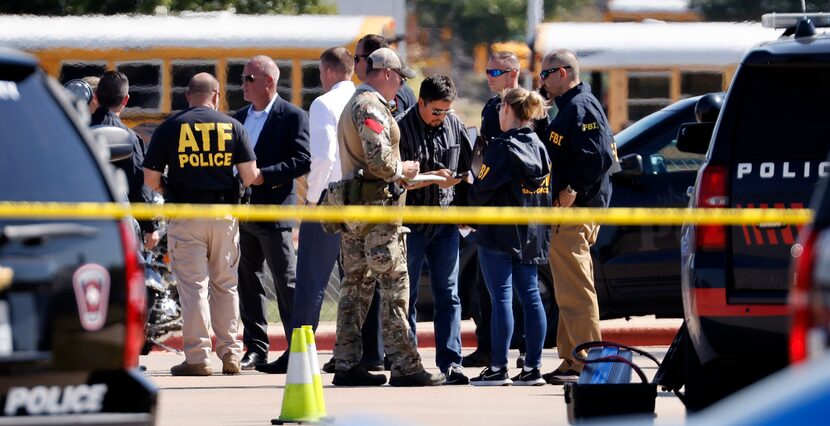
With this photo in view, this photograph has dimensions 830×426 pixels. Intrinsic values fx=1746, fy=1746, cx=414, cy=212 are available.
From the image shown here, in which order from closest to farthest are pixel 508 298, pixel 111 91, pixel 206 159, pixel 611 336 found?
pixel 508 298 < pixel 206 159 < pixel 111 91 < pixel 611 336

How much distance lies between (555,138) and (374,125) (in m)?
1.23

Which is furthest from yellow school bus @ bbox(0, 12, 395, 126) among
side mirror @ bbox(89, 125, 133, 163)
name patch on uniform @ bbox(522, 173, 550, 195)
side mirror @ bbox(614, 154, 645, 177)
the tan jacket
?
side mirror @ bbox(89, 125, 133, 163)

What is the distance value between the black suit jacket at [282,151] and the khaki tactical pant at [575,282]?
5.88ft

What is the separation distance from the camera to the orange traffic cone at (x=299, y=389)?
834cm

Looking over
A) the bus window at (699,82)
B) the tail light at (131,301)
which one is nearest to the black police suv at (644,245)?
the tail light at (131,301)

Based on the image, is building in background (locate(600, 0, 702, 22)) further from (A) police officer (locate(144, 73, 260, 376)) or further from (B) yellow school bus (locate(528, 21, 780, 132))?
(A) police officer (locate(144, 73, 260, 376))

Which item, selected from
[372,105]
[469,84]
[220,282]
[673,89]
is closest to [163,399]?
[220,282]

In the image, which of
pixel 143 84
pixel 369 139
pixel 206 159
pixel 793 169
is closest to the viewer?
pixel 793 169

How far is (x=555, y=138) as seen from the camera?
10.2m

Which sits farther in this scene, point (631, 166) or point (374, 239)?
point (631, 166)

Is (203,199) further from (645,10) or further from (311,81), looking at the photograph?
(645,10)

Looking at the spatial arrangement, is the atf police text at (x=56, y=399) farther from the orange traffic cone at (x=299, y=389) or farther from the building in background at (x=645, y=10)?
the building in background at (x=645, y=10)

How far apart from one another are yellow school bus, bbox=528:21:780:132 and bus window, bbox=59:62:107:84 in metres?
6.04

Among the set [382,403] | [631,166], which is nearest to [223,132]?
[382,403]
